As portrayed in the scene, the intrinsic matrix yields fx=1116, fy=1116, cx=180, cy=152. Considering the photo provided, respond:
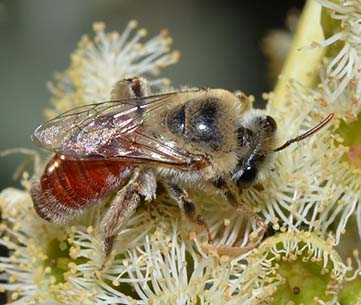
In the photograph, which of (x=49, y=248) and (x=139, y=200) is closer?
(x=139, y=200)

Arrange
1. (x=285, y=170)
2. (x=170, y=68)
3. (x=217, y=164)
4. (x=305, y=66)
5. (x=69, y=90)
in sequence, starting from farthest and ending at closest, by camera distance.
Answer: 1. (x=170, y=68)
2. (x=69, y=90)
3. (x=305, y=66)
4. (x=285, y=170)
5. (x=217, y=164)

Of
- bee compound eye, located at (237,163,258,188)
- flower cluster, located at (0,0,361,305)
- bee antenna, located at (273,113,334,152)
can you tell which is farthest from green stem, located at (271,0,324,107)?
bee compound eye, located at (237,163,258,188)

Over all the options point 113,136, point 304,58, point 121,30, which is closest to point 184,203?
point 113,136

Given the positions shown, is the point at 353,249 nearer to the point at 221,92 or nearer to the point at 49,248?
the point at 221,92

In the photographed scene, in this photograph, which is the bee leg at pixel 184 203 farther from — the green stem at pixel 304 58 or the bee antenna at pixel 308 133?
the green stem at pixel 304 58

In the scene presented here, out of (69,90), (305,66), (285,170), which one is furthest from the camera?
(69,90)

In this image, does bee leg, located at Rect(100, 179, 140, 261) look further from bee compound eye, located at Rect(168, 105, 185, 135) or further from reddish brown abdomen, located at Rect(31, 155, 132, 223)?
bee compound eye, located at Rect(168, 105, 185, 135)

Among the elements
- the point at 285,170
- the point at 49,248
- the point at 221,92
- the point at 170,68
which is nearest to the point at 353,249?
the point at 285,170

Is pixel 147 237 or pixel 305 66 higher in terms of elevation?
pixel 305 66
